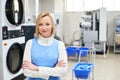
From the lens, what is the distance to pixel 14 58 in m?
4.27

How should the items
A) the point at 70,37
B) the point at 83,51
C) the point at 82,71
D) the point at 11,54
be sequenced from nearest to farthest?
1. the point at 82,71
2. the point at 11,54
3. the point at 83,51
4. the point at 70,37

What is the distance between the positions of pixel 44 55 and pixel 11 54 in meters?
2.60

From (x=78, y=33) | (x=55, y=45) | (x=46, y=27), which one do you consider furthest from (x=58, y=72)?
(x=78, y=33)

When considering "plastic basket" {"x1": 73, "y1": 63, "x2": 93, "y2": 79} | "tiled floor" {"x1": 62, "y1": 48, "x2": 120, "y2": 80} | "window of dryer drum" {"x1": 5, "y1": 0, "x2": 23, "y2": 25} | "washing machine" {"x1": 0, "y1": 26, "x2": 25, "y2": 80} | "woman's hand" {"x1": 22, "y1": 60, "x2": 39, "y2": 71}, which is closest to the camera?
"woman's hand" {"x1": 22, "y1": 60, "x2": 39, "y2": 71}

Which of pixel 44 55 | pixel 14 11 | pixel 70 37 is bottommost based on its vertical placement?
pixel 70 37

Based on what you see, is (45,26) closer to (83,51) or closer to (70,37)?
(83,51)

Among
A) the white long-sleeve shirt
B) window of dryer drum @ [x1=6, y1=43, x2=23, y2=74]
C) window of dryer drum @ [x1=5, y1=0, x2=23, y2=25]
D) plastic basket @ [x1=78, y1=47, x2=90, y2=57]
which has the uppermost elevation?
window of dryer drum @ [x1=5, y1=0, x2=23, y2=25]

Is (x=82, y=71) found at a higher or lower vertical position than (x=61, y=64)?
lower

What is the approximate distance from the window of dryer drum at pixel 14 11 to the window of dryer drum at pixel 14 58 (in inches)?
19.2

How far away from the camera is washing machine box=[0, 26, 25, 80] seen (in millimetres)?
3816

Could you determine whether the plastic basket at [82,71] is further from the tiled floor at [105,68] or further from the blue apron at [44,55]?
the blue apron at [44,55]

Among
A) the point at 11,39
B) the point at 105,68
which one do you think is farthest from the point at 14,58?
the point at 105,68

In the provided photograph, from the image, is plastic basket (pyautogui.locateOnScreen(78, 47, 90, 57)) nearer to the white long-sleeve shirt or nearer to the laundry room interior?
the laundry room interior

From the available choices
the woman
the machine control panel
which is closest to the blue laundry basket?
the machine control panel
